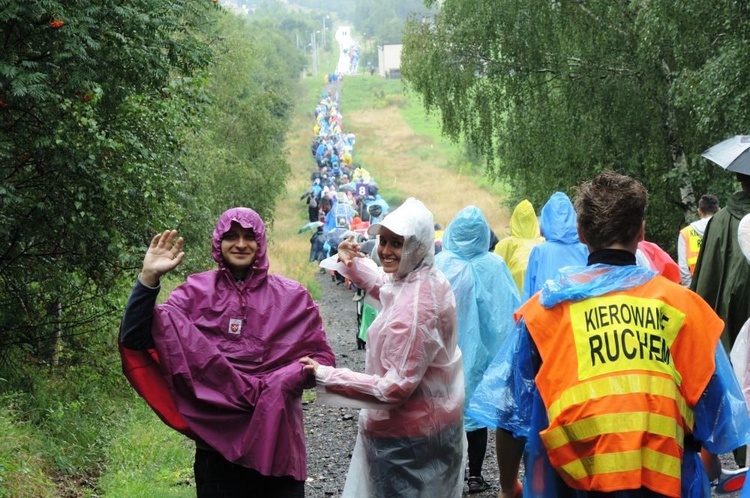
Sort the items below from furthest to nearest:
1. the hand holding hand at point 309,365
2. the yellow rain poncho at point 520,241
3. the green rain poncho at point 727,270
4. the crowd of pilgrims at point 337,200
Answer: the crowd of pilgrims at point 337,200
the yellow rain poncho at point 520,241
the green rain poncho at point 727,270
the hand holding hand at point 309,365

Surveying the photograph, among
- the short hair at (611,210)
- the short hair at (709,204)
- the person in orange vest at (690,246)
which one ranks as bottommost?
the person in orange vest at (690,246)

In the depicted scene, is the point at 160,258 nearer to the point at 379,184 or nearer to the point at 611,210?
the point at 611,210

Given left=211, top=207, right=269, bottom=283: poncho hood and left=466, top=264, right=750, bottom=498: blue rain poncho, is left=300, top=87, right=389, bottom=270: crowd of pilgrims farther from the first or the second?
left=466, top=264, right=750, bottom=498: blue rain poncho

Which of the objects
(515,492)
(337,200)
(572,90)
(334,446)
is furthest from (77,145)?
(337,200)

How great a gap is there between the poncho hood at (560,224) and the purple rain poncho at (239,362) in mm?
4245

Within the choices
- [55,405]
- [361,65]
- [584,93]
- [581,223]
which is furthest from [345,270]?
[361,65]

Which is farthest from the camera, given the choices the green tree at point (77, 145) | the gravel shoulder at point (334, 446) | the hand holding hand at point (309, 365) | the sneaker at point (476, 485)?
the gravel shoulder at point (334, 446)

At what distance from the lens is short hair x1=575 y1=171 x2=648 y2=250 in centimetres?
374

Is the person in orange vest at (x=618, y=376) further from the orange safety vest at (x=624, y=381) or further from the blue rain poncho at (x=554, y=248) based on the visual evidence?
the blue rain poncho at (x=554, y=248)

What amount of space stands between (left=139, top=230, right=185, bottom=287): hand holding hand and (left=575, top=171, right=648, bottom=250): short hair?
1.59m

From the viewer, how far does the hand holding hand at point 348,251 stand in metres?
5.43

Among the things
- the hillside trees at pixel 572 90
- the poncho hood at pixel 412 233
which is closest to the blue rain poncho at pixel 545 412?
the poncho hood at pixel 412 233

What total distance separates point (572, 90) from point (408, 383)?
1735 centimetres

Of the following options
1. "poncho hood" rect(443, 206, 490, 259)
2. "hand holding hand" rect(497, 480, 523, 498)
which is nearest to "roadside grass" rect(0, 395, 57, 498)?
"poncho hood" rect(443, 206, 490, 259)
